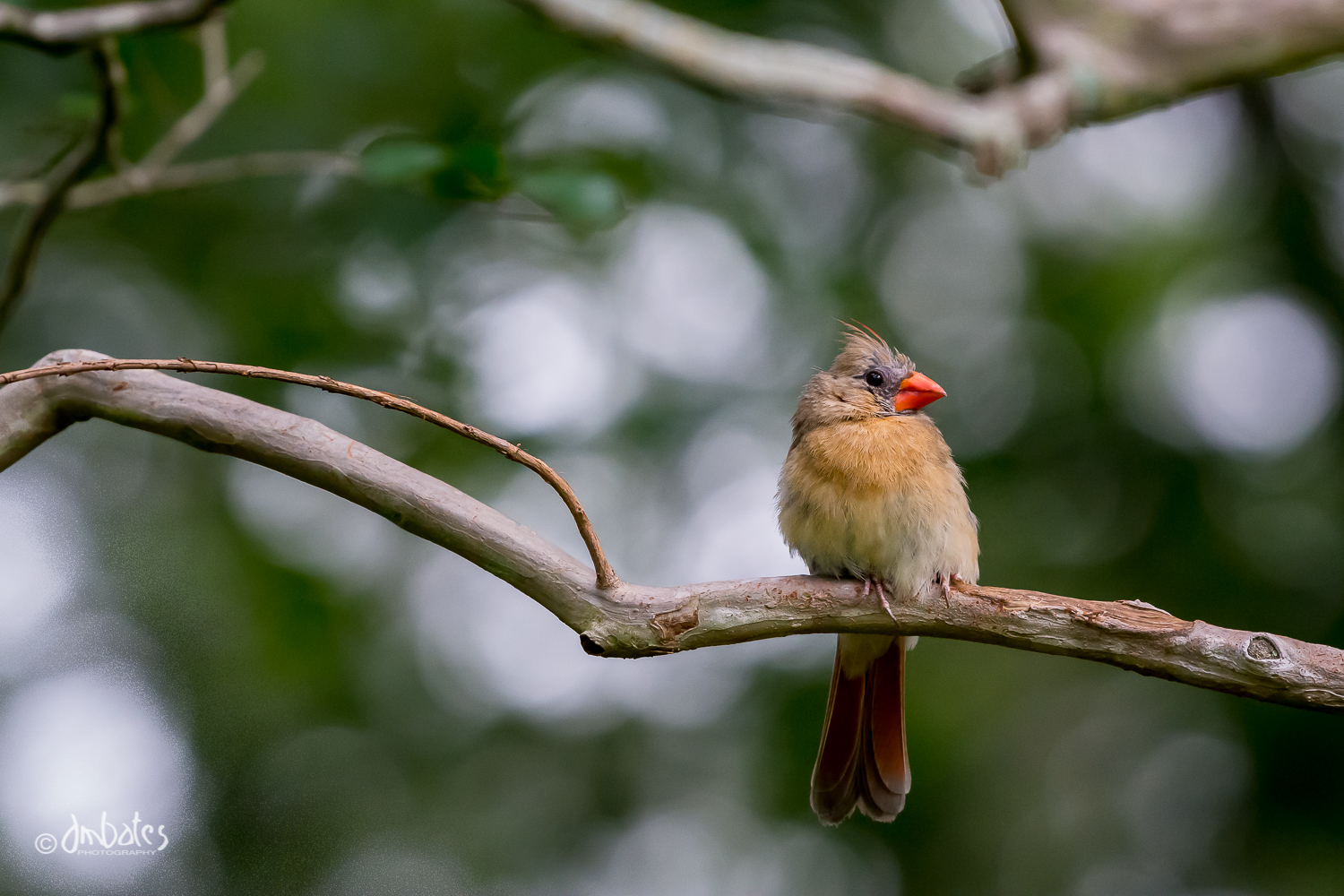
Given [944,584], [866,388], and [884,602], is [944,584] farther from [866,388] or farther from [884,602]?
[866,388]

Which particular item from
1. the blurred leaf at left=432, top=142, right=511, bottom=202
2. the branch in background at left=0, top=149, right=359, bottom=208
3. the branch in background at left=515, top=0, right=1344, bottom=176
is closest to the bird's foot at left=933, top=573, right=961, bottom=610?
the branch in background at left=515, top=0, right=1344, bottom=176

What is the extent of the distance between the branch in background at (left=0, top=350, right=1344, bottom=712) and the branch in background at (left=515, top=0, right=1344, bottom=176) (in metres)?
1.26

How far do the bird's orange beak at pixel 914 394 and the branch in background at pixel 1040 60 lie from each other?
901mm

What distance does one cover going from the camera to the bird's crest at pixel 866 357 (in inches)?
144

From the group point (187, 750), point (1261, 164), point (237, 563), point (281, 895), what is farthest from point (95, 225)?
point (1261, 164)

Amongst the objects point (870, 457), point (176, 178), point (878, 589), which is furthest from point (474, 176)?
point (878, 589)

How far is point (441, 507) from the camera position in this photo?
2010 millimetres

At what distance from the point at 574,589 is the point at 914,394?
1.86m

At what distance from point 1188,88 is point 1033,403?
149 inches

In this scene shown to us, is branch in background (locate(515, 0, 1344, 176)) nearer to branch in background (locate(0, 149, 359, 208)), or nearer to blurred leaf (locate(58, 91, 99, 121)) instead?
branch in background (locate(0, 149, 359, 208))

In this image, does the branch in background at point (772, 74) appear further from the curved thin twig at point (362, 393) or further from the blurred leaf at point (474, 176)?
the curved thin twig at point (362, 393)

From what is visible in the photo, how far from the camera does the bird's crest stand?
144 inches

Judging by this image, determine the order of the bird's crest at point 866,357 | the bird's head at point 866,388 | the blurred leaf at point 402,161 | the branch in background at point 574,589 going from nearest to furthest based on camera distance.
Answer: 1. the branch in background at point 574,589
2. the blurred leaf at point 402,161
3. the bird's head at point 866,388
4. the bird's crest at point 866,357

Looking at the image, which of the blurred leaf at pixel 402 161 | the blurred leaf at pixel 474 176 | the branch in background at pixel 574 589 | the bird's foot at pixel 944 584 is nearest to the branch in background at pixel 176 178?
the blurred leaf at pixel 402 161
